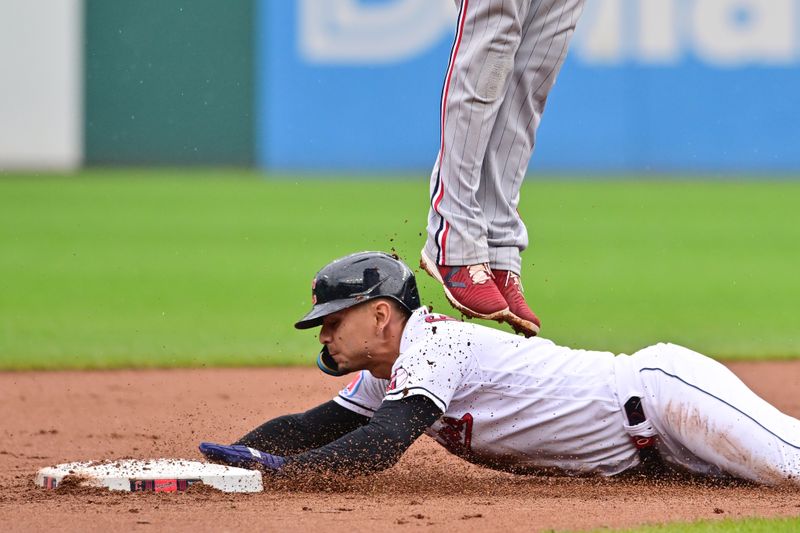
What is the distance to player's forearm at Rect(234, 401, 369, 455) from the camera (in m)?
4.43

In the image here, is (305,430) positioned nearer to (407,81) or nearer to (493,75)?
(493,75)

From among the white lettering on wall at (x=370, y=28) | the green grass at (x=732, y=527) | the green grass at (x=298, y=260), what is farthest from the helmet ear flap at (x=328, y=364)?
the white lettering on wall at (x=370, y=28)

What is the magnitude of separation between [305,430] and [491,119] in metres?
1.20

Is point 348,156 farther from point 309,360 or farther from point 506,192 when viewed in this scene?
point 506,192

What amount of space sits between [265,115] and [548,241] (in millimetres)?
6875

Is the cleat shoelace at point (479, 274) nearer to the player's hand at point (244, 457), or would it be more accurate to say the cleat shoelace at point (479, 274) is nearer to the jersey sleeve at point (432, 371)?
the jersey sleeve at point (432, 371)

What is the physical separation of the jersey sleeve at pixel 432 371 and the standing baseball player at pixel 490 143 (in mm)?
267

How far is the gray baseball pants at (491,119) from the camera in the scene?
4.21 meters

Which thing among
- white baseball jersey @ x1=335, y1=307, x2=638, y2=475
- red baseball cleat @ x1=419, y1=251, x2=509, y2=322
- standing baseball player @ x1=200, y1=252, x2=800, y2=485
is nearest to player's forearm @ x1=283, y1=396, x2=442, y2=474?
standing baseball player @ x1=200, y1=252, x2=800, y2=485

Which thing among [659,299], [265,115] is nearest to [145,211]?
[265,115]

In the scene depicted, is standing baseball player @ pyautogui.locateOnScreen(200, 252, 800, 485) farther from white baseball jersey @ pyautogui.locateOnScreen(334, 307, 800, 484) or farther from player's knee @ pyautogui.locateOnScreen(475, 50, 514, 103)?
→ player's knee @ pyautogui.locateOnScreen(475, 50, 514, 103)

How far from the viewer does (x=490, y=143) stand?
443 centimetres

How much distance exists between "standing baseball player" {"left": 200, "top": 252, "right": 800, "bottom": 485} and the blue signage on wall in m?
14.3

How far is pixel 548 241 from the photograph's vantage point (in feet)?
42.5
